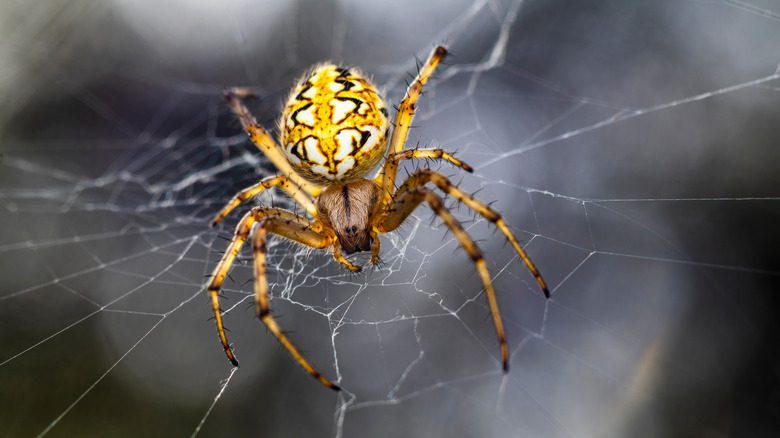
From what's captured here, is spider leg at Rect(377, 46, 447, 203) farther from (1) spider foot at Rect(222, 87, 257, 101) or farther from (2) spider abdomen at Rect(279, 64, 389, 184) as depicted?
(1) spider foot at Rect(222, 87, 257, 101)

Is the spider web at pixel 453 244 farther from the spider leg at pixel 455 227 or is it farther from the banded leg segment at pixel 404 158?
the banded leg segment at pixel 404 158

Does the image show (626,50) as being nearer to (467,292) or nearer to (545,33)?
(545,33)

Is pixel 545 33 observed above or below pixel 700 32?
above

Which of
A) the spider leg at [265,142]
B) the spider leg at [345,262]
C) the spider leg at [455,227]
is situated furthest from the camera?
the spider leg at [265,142]

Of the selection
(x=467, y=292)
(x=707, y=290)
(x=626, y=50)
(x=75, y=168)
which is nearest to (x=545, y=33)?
(x=626, y=50)

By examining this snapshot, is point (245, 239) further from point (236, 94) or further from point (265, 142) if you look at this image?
point (236, 94)

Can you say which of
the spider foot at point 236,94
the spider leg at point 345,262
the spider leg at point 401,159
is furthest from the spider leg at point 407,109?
the spider foot at point 236,94
